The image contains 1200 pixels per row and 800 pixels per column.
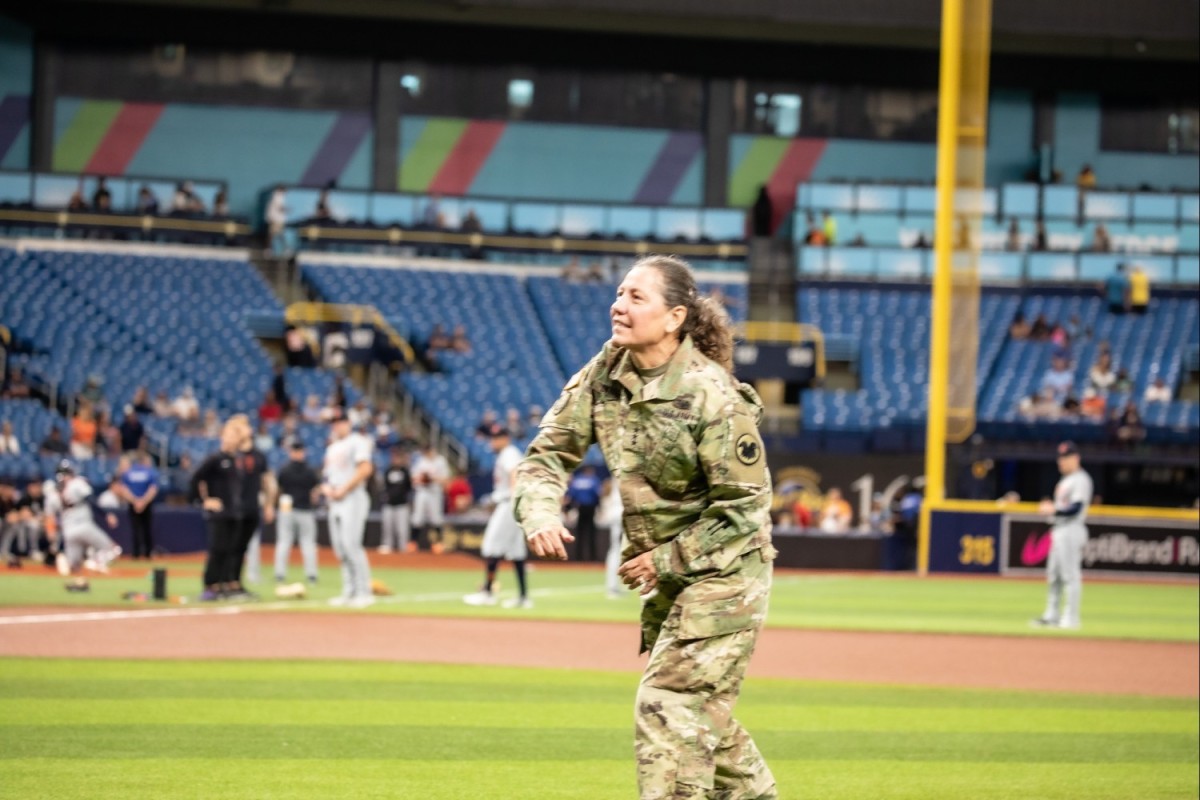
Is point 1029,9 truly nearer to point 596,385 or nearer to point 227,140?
point 227,140

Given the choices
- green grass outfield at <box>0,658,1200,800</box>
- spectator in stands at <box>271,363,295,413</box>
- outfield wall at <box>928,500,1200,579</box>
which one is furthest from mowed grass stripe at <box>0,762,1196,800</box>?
spectator in stands at <box>271,363,295,413</box>

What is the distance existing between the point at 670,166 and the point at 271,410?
1799 centimetres

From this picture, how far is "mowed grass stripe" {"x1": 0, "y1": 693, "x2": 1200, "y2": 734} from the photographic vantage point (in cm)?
1102

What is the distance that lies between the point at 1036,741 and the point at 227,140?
38.8 meters

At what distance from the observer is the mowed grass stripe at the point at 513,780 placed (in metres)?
8.38

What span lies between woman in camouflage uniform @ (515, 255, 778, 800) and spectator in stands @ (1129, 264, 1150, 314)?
40.2 metres

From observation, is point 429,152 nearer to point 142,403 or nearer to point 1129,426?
point 142,403

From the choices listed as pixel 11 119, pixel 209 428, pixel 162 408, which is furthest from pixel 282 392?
pixel 11 119

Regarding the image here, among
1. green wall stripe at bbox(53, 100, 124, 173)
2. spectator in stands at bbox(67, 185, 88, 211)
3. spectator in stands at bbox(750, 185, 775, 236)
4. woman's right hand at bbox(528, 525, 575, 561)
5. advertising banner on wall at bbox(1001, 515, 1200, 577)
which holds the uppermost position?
green wall stripe at bbox(53, 100, 124, 173)

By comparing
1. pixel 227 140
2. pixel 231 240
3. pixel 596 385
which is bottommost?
pixel 596 385

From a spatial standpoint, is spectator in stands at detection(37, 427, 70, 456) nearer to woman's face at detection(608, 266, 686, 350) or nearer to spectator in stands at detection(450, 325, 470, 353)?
spectator in stands at detection(450, 325, 470, 353)

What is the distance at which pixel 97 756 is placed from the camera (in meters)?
9.29

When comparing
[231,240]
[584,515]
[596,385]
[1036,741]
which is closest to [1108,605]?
[584,515]

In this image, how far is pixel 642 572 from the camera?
19.5 ft
